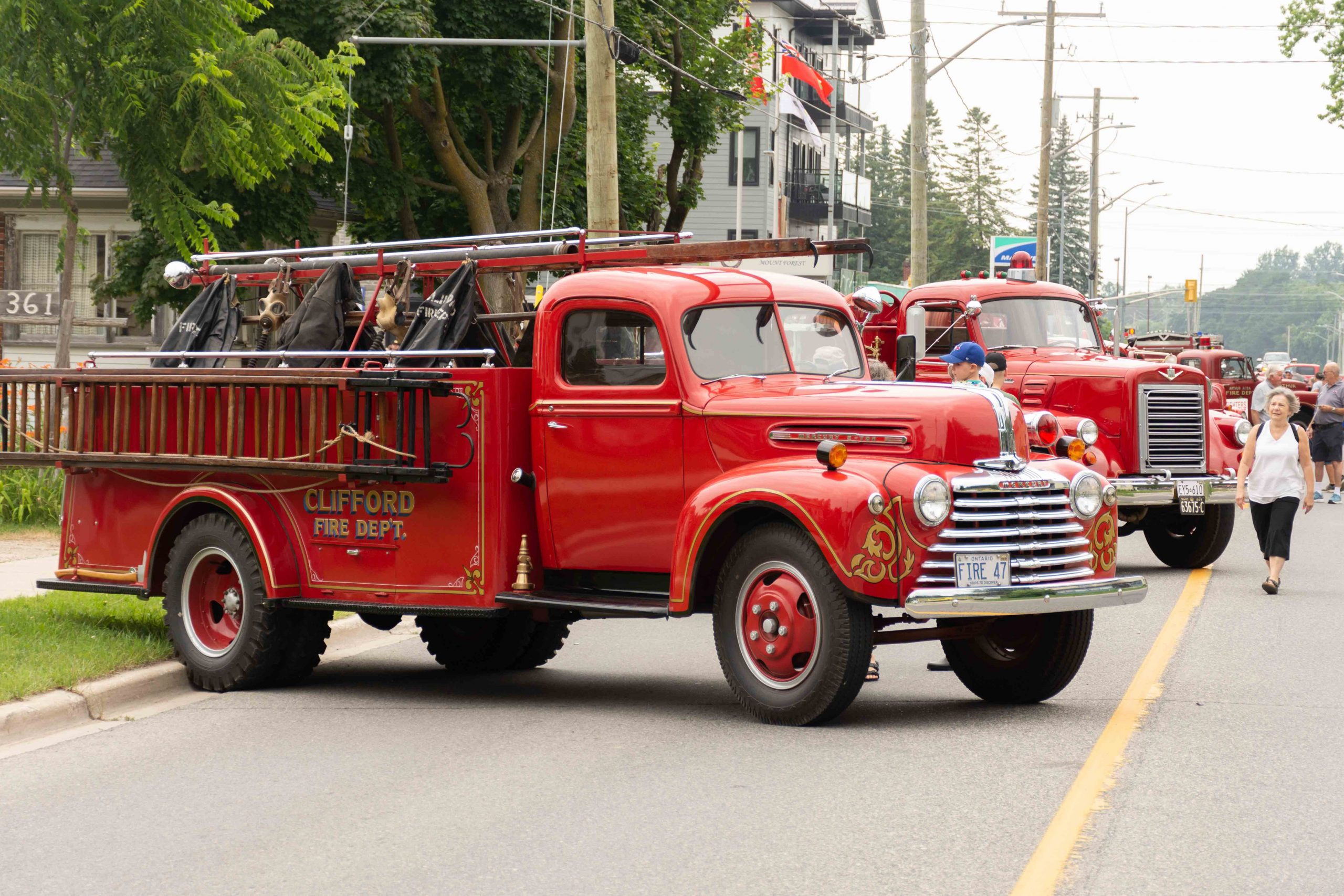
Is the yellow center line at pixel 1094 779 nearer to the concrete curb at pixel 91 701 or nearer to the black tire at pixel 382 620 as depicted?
the black tire at pixel 382 620

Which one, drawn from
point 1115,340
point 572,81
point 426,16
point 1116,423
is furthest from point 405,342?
point 1115,340

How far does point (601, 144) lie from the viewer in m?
18.4

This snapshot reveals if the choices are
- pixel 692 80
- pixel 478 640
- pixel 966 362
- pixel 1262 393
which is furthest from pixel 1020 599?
pixel 692 80

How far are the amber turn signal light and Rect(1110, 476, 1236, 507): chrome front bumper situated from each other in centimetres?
789

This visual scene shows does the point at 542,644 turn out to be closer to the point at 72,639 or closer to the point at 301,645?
the point at 301,645

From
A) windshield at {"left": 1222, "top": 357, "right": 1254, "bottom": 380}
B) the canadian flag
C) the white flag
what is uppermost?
the white flag

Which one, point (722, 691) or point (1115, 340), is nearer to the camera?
point (722, 691)

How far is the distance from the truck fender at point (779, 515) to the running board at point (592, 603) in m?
0.21

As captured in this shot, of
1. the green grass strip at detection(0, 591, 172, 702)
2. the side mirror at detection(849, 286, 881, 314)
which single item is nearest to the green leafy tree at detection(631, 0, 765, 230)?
the side mirror at detection(849, 286, 881, 314)

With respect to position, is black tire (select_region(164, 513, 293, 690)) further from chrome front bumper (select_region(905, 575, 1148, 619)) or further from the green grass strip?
chrome front bumper (select_region(905, 575, 1148, 619))

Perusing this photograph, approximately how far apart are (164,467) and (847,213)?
66851mm

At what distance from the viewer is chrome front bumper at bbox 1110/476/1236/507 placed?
1581 cm

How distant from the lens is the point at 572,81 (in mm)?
30141

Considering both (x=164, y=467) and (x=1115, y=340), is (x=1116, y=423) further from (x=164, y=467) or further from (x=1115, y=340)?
(x=1115, y=340)
